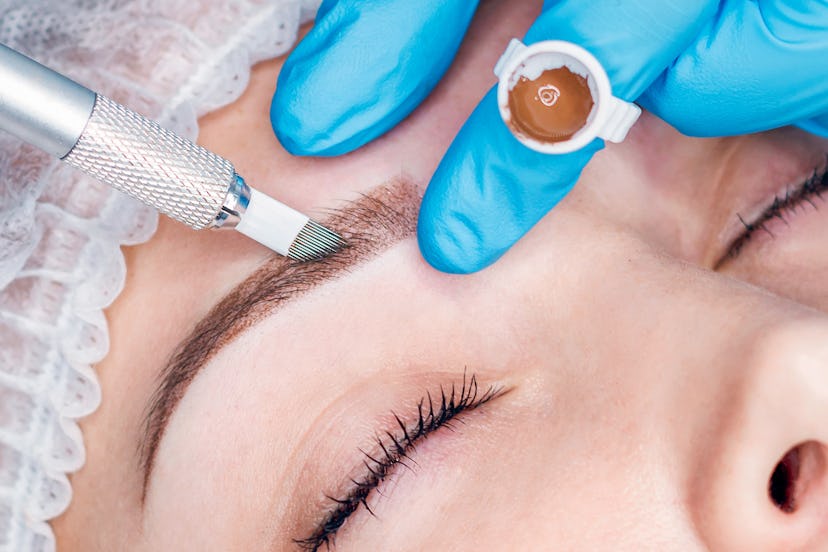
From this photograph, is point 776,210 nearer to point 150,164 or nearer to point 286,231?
point 286,231

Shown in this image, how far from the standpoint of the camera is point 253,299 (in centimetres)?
94

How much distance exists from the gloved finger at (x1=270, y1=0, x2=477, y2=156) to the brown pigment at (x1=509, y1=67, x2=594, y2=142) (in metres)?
0.18

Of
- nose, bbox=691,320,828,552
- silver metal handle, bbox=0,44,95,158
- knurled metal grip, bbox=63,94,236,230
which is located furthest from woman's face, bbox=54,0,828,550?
silver metal handle, bbox=0,44,95,158

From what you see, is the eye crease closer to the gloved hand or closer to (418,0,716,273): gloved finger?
the gloved hand

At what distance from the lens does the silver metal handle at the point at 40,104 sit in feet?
2.75

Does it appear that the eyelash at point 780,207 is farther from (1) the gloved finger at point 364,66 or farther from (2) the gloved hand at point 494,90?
(1) the gloved finger at point 364,66

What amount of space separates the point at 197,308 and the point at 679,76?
2.46 feet

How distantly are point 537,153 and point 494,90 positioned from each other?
0.34ft

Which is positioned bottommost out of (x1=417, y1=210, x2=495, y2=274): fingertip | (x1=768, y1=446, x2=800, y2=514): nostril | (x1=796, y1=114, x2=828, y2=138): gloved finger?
(x1=417, y1=210, x2=495, y2=274): fingertip

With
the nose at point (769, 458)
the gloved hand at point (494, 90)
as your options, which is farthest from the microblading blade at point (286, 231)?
the nose at point (769, 458)

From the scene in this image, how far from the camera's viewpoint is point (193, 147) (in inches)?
36.5

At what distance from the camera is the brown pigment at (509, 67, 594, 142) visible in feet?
3.13

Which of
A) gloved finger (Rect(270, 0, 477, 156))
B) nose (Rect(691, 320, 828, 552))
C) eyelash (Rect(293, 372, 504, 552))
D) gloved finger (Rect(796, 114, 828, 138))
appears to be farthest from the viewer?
gloved finger (Rect(796, 114, 828, 138))

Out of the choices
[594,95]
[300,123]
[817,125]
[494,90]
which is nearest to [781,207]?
[817,125]
